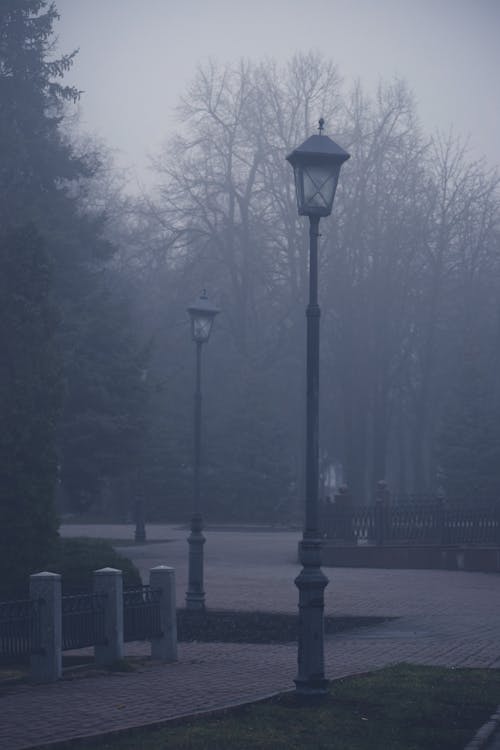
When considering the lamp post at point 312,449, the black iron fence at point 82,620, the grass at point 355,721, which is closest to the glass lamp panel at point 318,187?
the lamp post at point 312,449

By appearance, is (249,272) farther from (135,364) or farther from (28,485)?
(28,485)

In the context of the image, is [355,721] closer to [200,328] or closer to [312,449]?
[312,449]

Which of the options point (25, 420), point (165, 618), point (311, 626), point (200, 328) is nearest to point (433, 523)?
point (200, 328)

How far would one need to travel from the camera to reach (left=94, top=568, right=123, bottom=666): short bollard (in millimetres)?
14203

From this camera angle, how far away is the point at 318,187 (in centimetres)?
1216

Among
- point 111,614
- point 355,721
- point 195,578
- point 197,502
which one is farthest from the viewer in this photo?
point 197,502

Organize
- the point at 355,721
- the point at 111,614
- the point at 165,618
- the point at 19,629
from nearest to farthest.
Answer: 1. the point at 355,721
2. the point at 19,629
3. the point at 111,614
4. the point at 165,618

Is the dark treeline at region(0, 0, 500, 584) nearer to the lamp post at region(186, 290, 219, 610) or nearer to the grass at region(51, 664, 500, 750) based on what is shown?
the lamp post at region(186, 290, 219, 610)

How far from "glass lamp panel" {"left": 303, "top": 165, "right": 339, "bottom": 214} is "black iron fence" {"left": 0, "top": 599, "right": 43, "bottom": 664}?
499 cm

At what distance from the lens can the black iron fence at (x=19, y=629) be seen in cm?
1273

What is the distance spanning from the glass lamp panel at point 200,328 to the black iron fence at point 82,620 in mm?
8852

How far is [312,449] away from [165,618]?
14.0 ft

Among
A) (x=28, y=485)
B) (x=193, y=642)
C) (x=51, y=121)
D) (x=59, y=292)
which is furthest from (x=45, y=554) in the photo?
Result: (x=51, y=121)

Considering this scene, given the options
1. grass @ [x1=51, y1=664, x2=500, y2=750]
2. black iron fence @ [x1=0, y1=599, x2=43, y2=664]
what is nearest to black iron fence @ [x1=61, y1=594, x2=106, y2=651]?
black iron fence @ [x1=0, y1=599, x2=43, y2=664]
